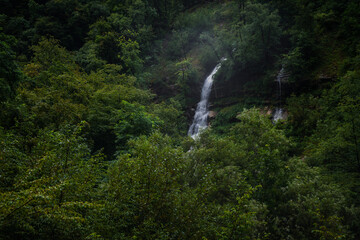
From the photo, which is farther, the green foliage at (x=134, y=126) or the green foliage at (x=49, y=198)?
the green foliage at (x=134, y=126)

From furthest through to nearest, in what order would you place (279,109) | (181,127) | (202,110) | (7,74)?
(202,110) → (181,127) → (279,109) → (7,74)

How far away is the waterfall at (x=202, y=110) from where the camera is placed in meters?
29.3

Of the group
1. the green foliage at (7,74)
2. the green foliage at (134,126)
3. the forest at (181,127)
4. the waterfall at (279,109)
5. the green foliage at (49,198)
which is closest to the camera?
the green foliage at (49,198)

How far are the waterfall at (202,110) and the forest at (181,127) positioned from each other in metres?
0.66

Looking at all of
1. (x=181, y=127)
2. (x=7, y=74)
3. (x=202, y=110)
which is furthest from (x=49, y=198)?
(x=202, y=110)

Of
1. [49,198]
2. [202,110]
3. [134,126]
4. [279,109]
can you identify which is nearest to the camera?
[49,198]

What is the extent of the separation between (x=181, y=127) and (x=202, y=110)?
15.4 ft

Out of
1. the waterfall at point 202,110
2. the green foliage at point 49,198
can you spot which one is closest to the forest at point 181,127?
the green foliage at point 49,198

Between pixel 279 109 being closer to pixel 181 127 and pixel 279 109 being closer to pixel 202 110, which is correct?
pixel 202 110

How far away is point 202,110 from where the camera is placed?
31109mm

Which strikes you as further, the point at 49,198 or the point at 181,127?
the point at 181,127

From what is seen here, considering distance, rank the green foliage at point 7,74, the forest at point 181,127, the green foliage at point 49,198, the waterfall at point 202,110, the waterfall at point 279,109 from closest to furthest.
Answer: the green foliage at point 49,198, the forest at point 181,127, the green foliage at point 7,74, the waterfall at point 279,109, the waterfall at point 202,110

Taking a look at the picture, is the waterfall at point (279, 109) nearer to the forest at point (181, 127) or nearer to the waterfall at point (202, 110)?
the forest at point (181, 127)

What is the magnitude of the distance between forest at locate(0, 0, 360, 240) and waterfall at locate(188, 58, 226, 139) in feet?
2.18
